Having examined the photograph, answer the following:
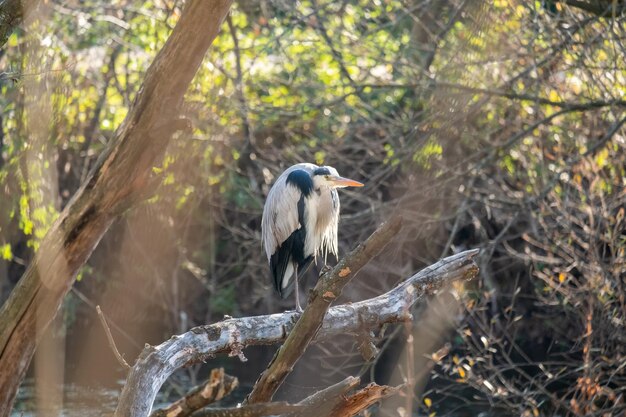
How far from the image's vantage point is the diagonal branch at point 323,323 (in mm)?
3416

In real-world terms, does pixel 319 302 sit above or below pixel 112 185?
below

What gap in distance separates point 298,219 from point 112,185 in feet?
6.00

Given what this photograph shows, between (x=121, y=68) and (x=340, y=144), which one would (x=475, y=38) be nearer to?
(x=340, y=144)

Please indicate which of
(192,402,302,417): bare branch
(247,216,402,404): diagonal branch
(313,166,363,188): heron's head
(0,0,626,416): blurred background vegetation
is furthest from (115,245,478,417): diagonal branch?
(313,166,363,188): heron's head

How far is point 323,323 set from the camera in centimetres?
382

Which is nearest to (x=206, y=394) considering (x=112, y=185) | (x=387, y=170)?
(x=112, y=185)

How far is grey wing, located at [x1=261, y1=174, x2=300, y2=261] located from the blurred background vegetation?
0.84m

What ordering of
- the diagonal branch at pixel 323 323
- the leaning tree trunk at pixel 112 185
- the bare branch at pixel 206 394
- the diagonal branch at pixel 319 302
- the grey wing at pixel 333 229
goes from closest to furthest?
1. the bare branch at pixel 206 394
2. the diagonal branch at pixel 319 302
3. the diagonal branch at pixel 323 323
4. the leaning tree trunk at pixel 112 185
5. the grey wing at pixel 333 229

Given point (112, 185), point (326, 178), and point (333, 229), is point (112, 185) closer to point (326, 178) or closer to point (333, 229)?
point (326, 178)

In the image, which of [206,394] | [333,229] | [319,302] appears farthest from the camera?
[333,229]

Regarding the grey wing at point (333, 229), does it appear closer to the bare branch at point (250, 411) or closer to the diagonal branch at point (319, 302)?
the diagonal branch at point (319, 302)

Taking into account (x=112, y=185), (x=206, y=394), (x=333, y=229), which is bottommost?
(x=333, y=229)

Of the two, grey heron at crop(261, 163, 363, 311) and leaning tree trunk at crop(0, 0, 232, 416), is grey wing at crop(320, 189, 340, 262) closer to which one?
grey heron at crop(261, 163, 363, 311)

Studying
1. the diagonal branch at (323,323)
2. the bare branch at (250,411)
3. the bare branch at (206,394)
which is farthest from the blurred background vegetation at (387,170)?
the bare branch at (206,394)
